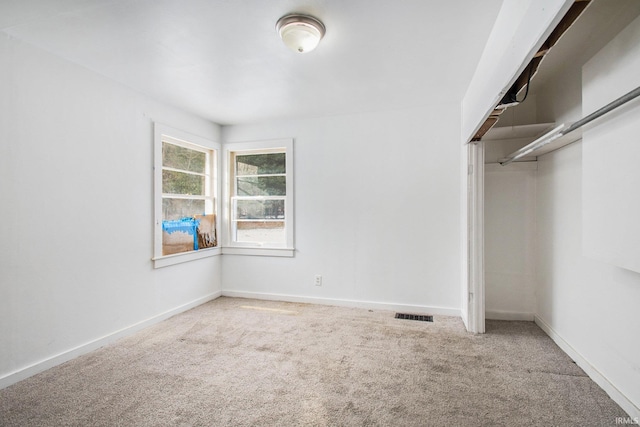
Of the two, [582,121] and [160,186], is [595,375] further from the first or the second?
[160,186]

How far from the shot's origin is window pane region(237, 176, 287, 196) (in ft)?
14.2

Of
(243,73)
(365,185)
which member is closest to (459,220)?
(365,185)

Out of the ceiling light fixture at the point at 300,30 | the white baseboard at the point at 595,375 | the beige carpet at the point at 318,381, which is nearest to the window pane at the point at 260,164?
the beige carpet at the point at 318,381

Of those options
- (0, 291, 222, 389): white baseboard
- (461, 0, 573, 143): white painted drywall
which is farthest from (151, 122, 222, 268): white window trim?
(461, 0, 573, 143): white painted drywall

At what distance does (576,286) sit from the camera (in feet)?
8.24

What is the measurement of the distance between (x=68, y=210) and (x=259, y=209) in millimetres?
2243

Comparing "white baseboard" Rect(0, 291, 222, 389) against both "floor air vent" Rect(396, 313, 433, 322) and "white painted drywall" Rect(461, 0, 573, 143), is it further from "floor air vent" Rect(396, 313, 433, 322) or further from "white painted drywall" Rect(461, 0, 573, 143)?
"white painted drywall" Rect(461, 0, 573, 143)

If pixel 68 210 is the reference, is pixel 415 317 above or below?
below

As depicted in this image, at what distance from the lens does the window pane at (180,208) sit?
359cm

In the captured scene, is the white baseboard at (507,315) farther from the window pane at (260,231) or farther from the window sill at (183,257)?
the window sill at (183,257)

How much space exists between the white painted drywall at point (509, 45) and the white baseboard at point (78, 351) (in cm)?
371

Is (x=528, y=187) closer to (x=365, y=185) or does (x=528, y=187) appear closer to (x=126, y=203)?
(x=365, y=185)

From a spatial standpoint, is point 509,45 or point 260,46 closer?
point 509,45

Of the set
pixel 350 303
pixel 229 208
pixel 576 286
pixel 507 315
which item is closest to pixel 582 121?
pixel 576 286
